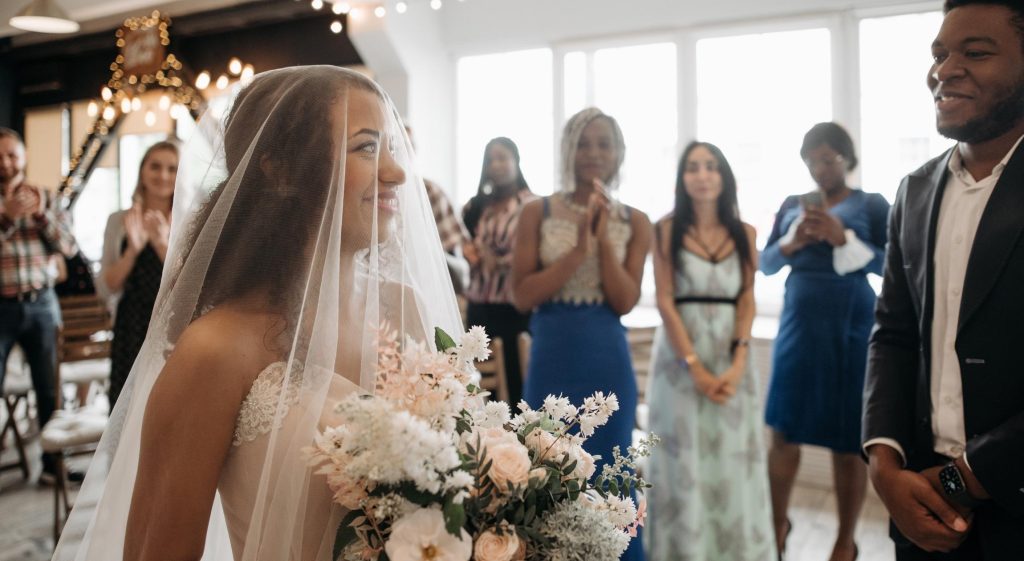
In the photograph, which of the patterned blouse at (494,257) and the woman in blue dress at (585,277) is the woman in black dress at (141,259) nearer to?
the woman in blue dress at (585,277)

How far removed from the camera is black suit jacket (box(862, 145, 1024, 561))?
4.32 ft

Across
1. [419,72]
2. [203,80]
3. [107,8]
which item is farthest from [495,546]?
Result: [107,8]

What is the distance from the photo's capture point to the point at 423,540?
0.84 meters

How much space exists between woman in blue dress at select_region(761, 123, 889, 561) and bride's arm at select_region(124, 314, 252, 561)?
8.27 ft

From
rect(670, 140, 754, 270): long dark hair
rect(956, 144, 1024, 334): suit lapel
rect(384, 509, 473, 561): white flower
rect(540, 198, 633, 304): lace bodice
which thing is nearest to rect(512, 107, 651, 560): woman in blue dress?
rect(540, 198, 633, 304): lace bodice

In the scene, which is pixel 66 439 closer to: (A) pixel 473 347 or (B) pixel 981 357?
(A) pixel 473 347

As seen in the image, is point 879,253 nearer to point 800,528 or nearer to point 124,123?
point 800,528

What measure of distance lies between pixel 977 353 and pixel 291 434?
122 cm

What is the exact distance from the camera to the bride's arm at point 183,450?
1044mm

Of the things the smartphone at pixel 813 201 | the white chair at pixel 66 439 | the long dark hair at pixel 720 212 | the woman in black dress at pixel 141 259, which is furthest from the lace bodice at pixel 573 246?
the white chair at pixel 66 439

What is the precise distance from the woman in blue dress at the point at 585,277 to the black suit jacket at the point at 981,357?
1139 mm

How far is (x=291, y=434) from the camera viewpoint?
107cm

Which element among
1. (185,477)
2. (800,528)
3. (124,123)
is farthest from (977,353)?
(124,123)

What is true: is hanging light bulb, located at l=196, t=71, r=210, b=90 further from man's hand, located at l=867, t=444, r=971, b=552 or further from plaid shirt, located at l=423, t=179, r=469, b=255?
man's hand, located at l=867, t=444, r=971, b=552
